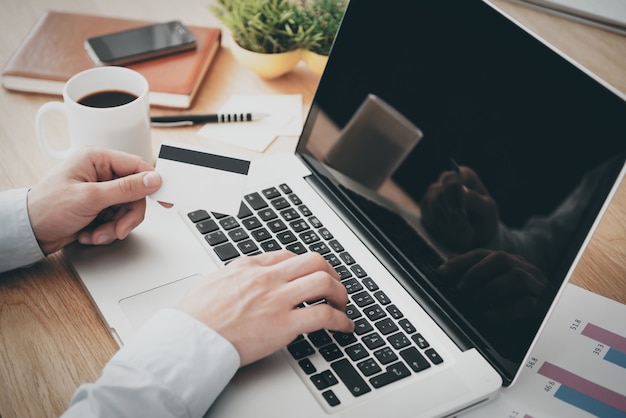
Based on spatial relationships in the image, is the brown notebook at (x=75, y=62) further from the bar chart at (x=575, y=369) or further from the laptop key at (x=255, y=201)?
the bar chart at (x=575, y=369)

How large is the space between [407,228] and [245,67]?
59 centimetres

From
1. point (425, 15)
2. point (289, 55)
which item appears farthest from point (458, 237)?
point (289, 55)

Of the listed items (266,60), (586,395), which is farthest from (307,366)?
(266,60)

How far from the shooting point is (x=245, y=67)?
127 cm

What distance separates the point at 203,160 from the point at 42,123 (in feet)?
0.97

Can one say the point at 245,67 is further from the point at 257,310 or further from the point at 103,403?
the point at 103,403

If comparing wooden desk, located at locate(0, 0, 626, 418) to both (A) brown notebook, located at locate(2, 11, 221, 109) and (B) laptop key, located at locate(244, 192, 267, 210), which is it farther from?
(B) laptop key, located at locate(244, 192, 267, 210)

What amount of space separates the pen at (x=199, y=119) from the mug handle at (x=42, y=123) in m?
0.19

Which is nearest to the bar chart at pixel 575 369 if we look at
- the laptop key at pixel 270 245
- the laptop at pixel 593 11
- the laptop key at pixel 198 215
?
the laptop key at pixel 270 245

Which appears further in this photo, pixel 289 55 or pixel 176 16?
pixel 176 16

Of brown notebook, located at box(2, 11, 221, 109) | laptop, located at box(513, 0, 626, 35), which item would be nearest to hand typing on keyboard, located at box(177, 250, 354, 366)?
brown notebook, located at box(2, 11, 221, 109)

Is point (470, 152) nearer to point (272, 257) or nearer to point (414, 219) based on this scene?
point (414, 219)

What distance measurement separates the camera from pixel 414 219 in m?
0.84

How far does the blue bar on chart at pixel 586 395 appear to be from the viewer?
0.73 metres
